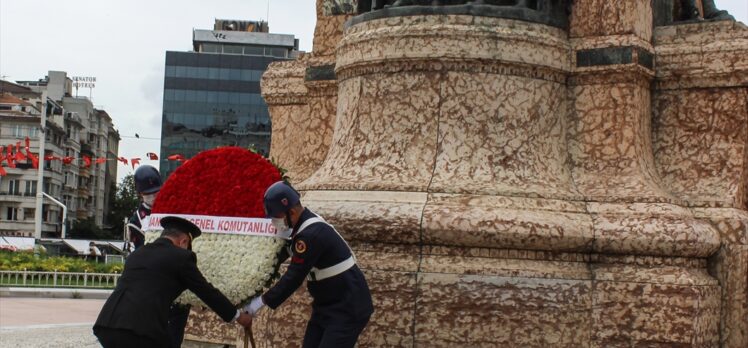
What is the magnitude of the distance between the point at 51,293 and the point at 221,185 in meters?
16.7

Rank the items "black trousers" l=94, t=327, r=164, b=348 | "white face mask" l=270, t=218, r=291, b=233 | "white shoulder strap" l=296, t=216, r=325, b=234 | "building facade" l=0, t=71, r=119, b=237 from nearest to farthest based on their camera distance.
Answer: "black trousers" l=94, t=327, r=164, b=348
"white shoulder strap" l=296, t=216, r=325, b=234
"white face mask" l=270, t=218, r=291, b=233
"building facade" l=0, t=71, r=119, b=237

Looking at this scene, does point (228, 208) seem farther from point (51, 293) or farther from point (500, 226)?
point (51, 293)

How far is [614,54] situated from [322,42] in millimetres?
2640

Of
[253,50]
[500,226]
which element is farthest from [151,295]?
[253,50]

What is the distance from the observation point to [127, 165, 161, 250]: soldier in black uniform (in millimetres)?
7684

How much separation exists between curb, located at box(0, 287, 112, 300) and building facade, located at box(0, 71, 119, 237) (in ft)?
190

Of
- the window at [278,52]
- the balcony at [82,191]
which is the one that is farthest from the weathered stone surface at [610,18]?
the balcony at [82,191]

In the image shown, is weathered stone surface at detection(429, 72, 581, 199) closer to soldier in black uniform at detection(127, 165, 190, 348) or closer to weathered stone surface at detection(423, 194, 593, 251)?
weathered stone surface at detection(423, 194, 593, 251)

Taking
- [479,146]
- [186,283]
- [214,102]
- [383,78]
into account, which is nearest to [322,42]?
[383,78]

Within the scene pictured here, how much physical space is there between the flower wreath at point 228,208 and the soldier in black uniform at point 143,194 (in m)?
0.74

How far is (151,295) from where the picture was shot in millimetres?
5609

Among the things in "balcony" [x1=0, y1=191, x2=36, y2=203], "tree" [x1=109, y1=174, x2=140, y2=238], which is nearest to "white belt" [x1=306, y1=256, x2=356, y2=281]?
"balcony" [x1=0, y1=191, x2=36, y2=203]

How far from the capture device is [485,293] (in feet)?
Result: 22.1

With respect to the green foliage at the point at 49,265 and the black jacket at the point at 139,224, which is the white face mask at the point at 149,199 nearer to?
the black jacket at the point at 139,224
